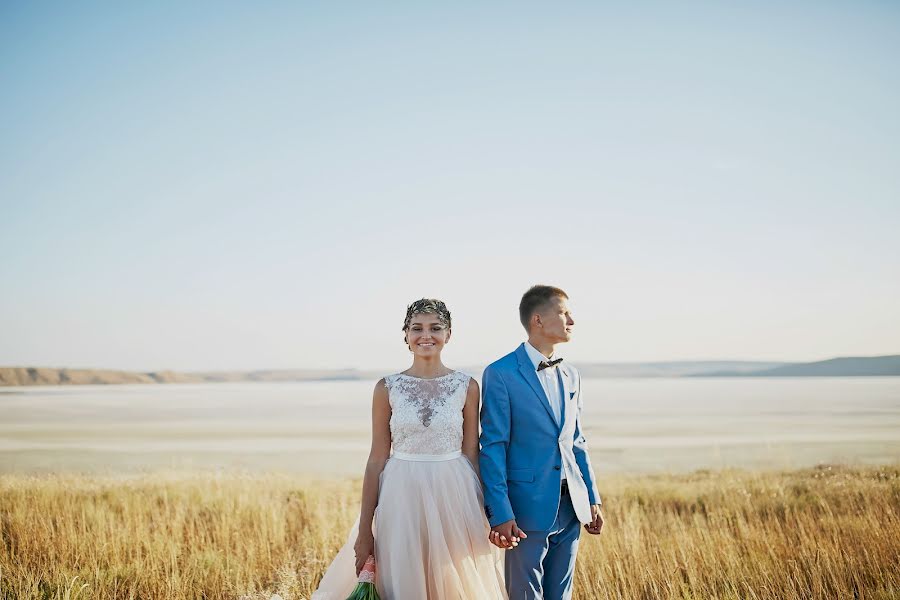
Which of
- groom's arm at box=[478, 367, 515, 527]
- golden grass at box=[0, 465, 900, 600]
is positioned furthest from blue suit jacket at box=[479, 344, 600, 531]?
golden grass at box=[0, 465, 900, 600]

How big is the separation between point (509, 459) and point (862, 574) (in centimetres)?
318

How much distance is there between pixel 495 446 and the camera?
3.55 metres

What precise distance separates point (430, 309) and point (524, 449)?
3.16ft

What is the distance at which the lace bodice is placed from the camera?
3.62 meters

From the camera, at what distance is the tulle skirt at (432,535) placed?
138 inches

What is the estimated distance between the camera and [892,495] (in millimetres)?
7648

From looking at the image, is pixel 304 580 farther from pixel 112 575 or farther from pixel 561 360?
pixel 561 360

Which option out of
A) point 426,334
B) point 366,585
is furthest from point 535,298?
point 366,585

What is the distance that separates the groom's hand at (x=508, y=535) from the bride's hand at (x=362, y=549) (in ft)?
2.35

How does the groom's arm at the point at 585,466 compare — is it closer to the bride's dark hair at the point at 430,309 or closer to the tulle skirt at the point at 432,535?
the tulle skirt at the point at 432,535

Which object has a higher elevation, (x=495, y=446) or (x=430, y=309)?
(x=430, y=309)

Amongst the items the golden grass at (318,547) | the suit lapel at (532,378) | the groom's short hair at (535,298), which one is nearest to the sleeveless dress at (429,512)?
the suit lapel at (532,378)

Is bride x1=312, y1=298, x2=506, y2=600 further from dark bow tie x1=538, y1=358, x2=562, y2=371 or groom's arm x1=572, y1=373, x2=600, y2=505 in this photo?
groom's arm x1=572, y1=373, x2=600, y2=505

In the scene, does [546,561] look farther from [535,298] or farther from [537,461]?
[535,298]
